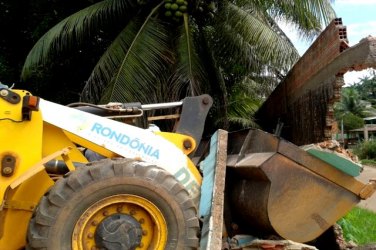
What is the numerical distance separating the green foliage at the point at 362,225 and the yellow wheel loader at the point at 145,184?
2373mm

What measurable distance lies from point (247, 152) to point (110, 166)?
1.36 meters

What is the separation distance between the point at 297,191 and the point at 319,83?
330 centimetres

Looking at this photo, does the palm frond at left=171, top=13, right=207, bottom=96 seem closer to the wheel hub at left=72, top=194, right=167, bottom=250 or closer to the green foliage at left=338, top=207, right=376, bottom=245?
the green foliage at left=338, top=207, right=376, bottom=245

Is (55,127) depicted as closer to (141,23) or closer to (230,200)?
(230,200)

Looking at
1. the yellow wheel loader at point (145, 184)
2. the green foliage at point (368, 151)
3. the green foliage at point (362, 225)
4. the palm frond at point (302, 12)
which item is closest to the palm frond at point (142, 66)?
the palm frond at point (302, 12)

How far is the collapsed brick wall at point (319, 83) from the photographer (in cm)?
572

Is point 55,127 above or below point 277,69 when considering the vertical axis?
below

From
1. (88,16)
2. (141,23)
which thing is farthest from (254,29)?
(88,16)

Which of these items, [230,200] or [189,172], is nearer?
[189,172]

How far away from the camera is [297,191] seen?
379 centimetres

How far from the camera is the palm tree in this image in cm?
1081

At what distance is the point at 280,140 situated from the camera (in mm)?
3832

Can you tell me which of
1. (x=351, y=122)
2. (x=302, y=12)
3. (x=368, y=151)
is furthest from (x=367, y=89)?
(x=302, y=12)

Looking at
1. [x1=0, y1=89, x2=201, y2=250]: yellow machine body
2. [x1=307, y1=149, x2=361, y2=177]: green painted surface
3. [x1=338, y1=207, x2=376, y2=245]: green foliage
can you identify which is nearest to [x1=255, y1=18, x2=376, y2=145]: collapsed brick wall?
[x1=338, y1=207, x2=376, y2=245]: green foliage
